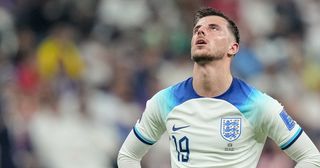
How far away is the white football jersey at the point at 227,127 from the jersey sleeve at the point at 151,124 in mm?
114

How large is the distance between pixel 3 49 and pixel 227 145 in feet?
25.9

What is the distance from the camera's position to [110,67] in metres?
14.1

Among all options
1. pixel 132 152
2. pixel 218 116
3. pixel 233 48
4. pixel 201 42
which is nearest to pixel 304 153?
pixel 218 116

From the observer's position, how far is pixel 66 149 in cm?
1238

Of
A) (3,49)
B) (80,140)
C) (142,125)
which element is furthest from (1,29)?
(142,125)

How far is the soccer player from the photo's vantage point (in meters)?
7.32

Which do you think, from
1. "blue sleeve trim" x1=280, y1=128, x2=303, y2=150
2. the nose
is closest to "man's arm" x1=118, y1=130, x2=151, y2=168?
the nose

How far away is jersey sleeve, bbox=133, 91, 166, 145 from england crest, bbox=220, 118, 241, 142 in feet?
1.68

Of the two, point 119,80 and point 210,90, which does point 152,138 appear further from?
point 119,80

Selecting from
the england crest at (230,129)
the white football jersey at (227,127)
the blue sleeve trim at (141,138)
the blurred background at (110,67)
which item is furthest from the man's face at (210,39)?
the blurred background at (110,67)

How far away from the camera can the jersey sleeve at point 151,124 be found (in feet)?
25.2

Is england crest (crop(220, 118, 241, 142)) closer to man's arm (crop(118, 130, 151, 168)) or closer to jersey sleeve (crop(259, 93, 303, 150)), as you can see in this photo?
jersey sleeve (crop(259, 93, 303, 150))

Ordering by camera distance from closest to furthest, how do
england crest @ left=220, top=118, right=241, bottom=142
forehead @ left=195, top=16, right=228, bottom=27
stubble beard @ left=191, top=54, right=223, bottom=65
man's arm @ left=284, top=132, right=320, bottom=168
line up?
man's arm @ left=284, top=132, right=320, bottom=168 → england crest @ left=220, top=118, right=241, bottom=142 → stubble beard @ left=191, top=54, right=223, bottom=65 → forehead @ left=195, top=16, right=228, bottom=27

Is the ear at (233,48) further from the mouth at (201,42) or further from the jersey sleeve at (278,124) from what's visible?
the jersey sleeve at (278,124)
